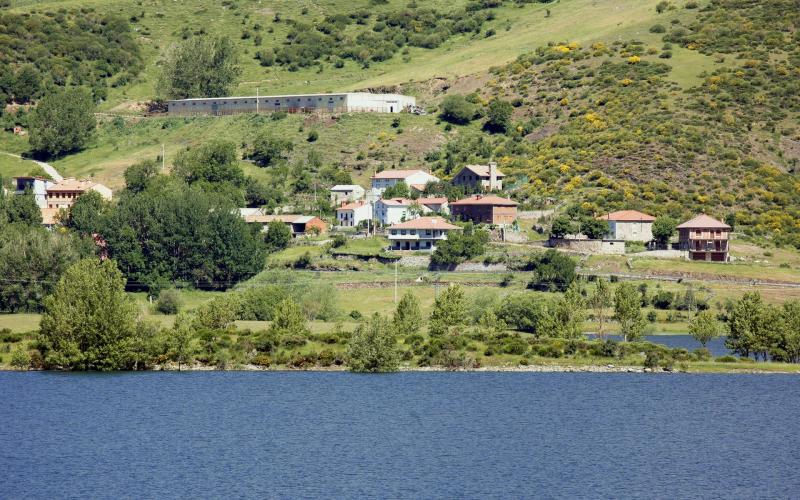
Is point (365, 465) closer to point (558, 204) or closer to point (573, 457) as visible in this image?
point (573, 457)

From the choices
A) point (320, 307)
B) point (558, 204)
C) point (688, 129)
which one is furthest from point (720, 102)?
point (320, 307)

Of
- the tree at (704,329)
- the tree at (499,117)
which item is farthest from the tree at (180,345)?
the tree at (499,117)

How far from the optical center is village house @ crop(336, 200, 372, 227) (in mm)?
164750

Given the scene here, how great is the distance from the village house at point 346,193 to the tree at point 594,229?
3745 cm

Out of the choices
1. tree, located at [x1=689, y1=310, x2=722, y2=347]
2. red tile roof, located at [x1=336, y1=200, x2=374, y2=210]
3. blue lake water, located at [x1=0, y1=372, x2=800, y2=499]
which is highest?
red tile roof, located at [x1=336, y1=200, x2=374, y2=210]

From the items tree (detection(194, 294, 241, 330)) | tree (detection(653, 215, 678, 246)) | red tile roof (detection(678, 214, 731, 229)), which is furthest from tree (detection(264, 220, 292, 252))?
red tile roof (detection(678, 214, 731, 229))

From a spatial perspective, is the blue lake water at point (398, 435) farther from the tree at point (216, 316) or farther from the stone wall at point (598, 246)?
the stone wall at point (598, 246)

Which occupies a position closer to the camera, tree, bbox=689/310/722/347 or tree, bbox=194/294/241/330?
tree, bbox=689/310/722/347

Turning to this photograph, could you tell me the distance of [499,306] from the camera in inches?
4911

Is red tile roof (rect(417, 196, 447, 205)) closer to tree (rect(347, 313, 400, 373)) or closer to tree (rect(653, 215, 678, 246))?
tree (rect(653, 215, 678, 246))

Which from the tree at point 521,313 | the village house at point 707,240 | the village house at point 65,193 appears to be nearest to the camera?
the tree at point 521,313

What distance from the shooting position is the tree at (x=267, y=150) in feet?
624

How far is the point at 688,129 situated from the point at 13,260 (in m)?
91.9

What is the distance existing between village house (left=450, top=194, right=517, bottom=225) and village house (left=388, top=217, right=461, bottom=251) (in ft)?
26.1
